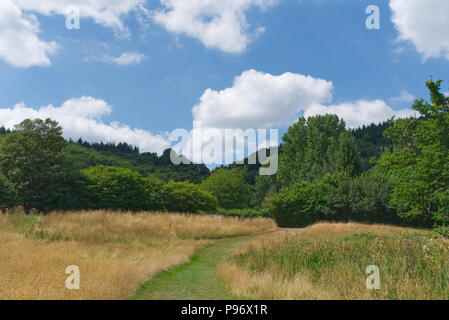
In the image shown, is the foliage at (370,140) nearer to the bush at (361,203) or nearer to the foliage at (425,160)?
the bush at (361,203)

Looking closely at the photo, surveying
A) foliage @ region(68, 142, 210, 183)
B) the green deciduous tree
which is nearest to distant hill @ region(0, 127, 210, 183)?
foliage @ region(68, 142, 210, 183)

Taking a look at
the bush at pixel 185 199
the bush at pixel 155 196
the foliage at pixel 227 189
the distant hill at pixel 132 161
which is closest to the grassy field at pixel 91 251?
the bush at pixel 155 196

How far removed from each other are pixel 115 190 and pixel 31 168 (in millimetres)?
8930

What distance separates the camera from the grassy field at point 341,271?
22.2ft

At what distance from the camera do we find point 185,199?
3891 cm

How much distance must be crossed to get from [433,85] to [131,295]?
28016 millimetres

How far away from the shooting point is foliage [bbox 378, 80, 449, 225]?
76.1ft

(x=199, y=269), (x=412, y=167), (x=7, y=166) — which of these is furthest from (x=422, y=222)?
(x=7, y=166)

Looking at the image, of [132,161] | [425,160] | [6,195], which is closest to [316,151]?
[425,160]

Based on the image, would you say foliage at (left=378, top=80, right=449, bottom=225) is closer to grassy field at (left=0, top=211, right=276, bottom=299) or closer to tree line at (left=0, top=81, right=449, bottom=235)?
tree line at (left=0, top=81, right=449, bottom=235)

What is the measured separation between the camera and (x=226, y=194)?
56344mm

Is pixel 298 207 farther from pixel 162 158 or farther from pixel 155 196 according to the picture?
pixel 162 158

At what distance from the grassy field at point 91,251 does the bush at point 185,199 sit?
51.7ft
